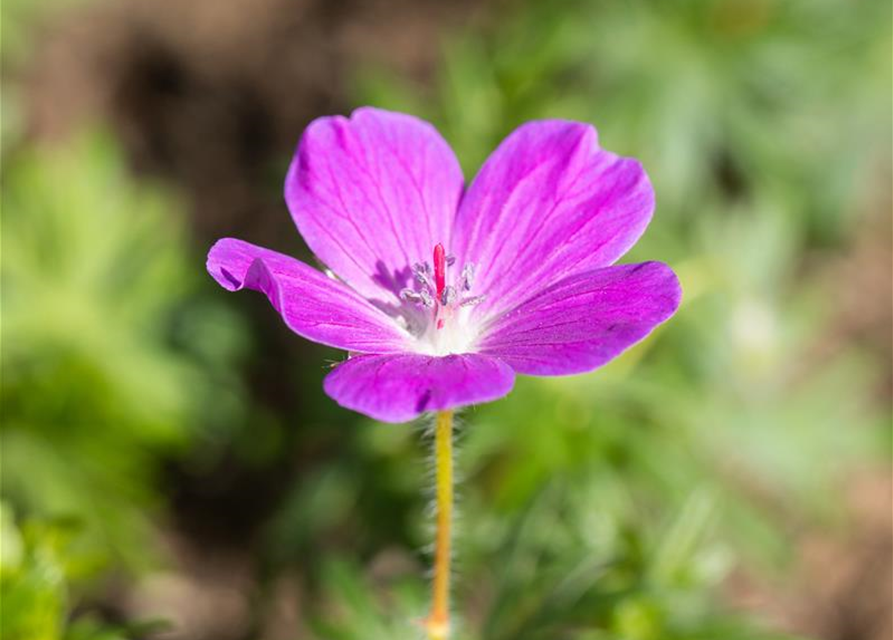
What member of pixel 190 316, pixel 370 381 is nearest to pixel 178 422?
pixel 190 316

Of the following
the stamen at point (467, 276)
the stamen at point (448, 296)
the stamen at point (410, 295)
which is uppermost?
the stamen at point (467, 276)

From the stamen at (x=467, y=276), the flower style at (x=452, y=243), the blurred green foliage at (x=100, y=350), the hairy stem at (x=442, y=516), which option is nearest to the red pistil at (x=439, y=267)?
the flower style at (x=452, y=243)

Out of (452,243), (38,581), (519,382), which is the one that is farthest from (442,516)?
(519,382)

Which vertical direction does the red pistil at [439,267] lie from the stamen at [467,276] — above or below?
below

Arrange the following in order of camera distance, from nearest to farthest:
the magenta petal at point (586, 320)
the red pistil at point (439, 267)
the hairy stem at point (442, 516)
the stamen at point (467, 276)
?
the magenta petal at point (586, 320) < the hairy stem at point (442, 516) < the red pistil at point (439, 267) < the stamen at point (467, 276)

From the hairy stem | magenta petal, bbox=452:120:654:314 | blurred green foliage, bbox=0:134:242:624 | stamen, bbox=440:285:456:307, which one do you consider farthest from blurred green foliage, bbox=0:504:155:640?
blurred green foliage, bbox=0:134:242:624

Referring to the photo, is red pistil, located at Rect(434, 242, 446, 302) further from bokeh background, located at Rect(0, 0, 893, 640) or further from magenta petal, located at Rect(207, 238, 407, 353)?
bokeh background, located at Rect(0, 0, 893, 640)

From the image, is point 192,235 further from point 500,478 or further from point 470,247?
point 470,247

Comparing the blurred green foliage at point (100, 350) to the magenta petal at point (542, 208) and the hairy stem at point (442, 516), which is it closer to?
the hairy stem at point (442, 516)
